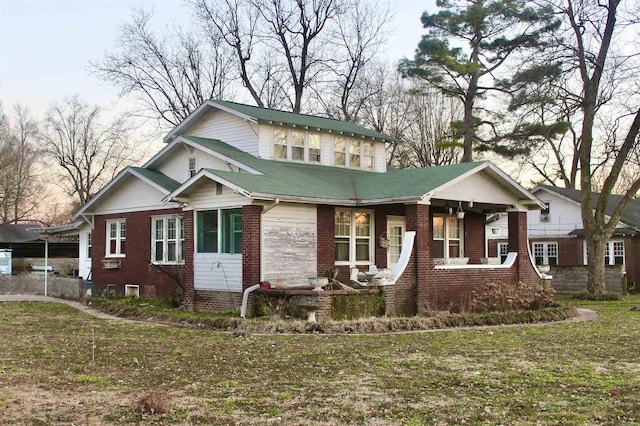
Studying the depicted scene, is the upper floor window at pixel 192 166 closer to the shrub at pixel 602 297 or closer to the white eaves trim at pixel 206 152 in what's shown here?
the white eaves trim at pixel 206 152

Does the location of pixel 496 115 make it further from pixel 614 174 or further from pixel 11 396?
pixel 11 396

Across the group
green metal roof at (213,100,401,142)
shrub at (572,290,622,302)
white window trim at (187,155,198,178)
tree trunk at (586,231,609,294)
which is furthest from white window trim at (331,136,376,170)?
shrub at (572,290,622,302)

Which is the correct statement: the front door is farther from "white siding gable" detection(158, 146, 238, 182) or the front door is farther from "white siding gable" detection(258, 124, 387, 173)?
"white siding gable" detection(158, 146, 238, 182)

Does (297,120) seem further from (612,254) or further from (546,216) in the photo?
(612,254)

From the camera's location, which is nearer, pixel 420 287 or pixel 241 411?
pixel 241 411

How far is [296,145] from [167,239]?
17.4 feet

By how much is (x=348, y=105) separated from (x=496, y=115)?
10036 millimetres

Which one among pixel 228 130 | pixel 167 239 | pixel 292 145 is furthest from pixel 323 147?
pixel 167 239

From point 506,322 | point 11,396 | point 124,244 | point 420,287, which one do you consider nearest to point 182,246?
point 124,244

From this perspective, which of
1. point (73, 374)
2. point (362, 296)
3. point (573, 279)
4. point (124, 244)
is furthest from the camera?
point (573, 279)

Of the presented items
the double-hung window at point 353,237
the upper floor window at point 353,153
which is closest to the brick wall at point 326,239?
the double-hung window at point 353,237

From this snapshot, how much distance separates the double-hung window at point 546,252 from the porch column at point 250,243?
22.0 meters

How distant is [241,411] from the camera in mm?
7922

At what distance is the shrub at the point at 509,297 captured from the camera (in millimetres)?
18969
